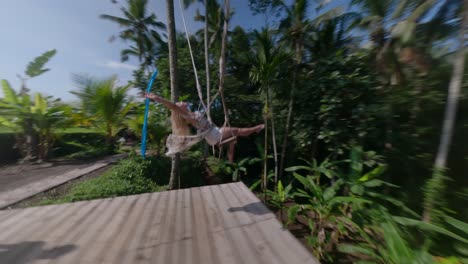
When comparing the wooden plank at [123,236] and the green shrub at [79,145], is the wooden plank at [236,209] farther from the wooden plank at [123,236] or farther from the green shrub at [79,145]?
the green shrub at [79,145]

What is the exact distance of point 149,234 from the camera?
196 cm

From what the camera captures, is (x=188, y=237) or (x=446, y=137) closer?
(x=188, y=237)

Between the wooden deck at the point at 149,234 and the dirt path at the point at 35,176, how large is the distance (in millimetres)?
1304

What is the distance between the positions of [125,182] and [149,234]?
8.40 feet

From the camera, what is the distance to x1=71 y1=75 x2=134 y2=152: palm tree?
17.5ft

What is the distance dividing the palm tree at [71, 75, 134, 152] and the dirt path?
1350mm

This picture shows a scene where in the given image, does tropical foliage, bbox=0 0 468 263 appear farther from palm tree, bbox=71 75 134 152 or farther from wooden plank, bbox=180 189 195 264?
wooden plank, bbox=180 189 195 264

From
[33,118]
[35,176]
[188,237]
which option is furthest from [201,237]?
[33,118]

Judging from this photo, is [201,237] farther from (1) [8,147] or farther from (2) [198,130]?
(1) [8,147]

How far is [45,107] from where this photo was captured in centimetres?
543

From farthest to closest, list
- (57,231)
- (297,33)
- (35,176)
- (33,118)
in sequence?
(33,118), (297,33), (35,176), (57,231)

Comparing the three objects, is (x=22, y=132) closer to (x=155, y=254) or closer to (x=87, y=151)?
(x=87, y=151)

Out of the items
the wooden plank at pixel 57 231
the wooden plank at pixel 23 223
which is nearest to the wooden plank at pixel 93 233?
the wooden plank at pixel 57 231

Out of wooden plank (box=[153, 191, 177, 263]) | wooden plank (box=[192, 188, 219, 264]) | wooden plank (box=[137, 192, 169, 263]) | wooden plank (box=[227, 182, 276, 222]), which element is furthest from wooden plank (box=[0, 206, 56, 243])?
wooden plank (box=[227, 182, 276, 222])
